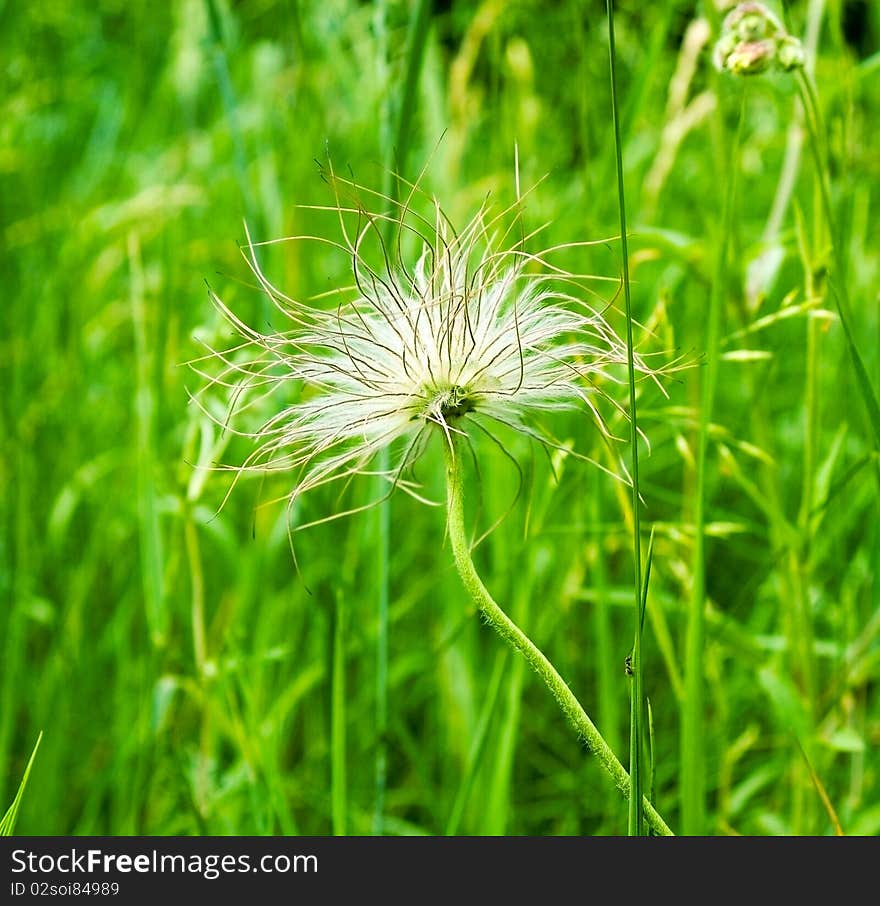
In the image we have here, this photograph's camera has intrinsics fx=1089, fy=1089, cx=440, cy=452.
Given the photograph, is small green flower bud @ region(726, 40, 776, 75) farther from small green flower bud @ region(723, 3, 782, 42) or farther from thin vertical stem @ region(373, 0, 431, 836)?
thin vertical stem @ region(373, 0, 431, 836)

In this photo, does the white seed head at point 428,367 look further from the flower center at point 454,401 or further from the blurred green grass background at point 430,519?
the blurred green grass background at point 430,519

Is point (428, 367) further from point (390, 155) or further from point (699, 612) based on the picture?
point (390, 155)

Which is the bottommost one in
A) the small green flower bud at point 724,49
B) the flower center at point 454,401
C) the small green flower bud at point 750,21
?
the flower center at point 454,401

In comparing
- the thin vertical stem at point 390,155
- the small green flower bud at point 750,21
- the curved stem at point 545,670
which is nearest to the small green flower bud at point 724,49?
the small green flower bud at point 750,21

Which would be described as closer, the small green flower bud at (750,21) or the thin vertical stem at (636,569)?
the thin vertical stem at (636,569)

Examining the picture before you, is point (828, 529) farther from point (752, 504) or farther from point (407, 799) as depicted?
point (407, 799)
